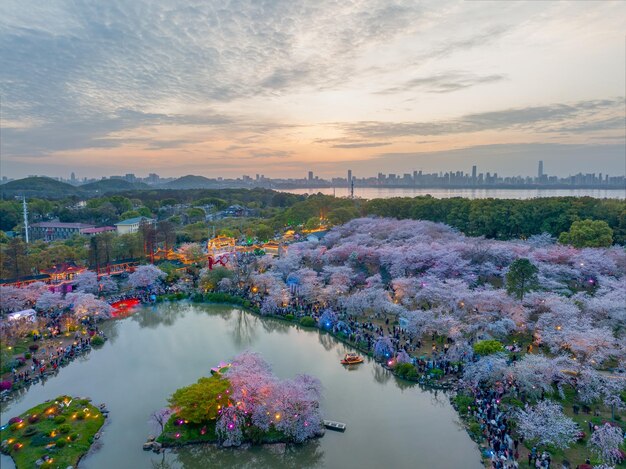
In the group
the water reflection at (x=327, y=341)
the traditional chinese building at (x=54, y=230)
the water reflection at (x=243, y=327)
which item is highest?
the traditional chinese building at (x=54, y=230)

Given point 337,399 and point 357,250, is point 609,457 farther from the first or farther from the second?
point 357,250

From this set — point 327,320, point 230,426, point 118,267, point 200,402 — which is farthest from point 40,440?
point 118,267

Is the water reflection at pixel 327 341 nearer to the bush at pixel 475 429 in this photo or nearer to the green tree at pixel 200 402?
the green tree at pixel 200 402

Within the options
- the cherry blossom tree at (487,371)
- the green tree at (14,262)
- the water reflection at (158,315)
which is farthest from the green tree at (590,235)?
the green tree at (14,262)

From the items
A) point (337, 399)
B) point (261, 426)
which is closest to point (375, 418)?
point (337, 399)

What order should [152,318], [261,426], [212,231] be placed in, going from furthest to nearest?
[212,231]
[152,318]
[261,426]

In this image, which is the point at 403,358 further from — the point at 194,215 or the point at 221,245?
the point at 194,215

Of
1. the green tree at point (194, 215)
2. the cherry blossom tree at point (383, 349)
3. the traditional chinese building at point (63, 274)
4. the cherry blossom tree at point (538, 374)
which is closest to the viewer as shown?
the cherry blossom tree at point (538, 374)

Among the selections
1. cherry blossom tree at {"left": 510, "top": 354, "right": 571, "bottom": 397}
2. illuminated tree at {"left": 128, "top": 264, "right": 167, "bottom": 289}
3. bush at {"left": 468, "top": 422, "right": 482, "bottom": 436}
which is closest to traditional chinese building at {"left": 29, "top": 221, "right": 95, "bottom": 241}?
illuminated tree at {"left": 128, "top": 264, "right": 167, "bottom": 289}
